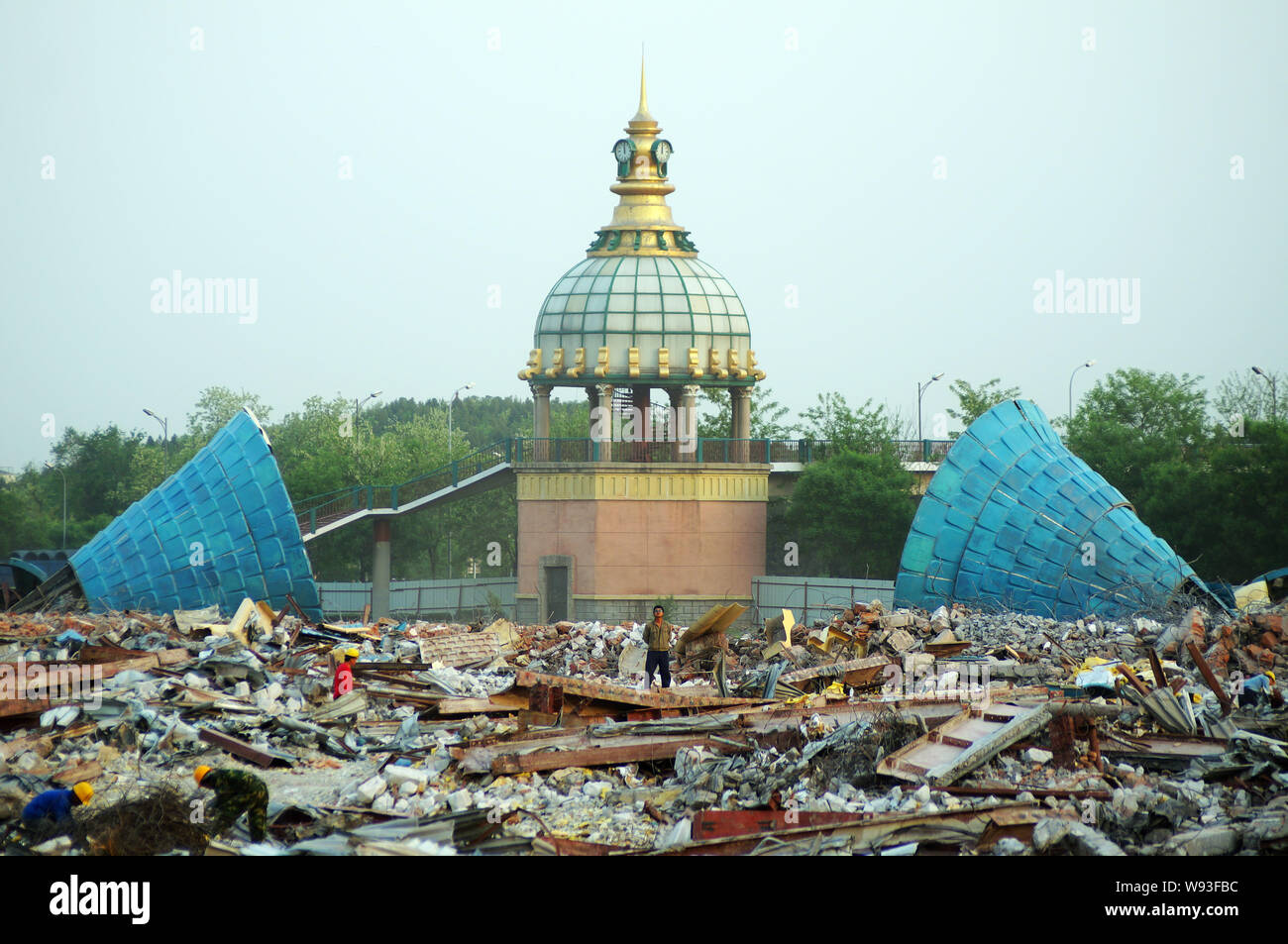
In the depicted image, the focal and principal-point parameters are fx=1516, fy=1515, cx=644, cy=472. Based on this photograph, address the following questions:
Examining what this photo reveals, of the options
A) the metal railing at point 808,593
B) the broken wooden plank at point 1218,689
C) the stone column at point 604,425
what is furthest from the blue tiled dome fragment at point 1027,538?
the stone column at point 604,425

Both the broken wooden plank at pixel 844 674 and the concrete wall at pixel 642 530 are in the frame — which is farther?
the concrete wall at pixel 642 530

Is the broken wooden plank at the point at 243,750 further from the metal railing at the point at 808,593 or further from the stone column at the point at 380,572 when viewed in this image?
the stone column at the point at 380,572

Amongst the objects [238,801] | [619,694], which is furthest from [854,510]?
[238,801]

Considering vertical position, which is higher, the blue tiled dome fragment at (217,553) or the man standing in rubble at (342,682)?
the blue tiled dome fragment at (217,553)

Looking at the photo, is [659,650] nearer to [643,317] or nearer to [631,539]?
[631,539]

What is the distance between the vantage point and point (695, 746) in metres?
16.1

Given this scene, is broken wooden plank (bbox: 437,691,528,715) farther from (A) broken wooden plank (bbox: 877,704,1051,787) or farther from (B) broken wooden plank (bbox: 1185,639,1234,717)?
(B) broken wooden plank (bbox: 1185,639,1234,717)

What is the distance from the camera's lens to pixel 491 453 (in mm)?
48188

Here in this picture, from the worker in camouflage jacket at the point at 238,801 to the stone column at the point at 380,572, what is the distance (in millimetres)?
31491

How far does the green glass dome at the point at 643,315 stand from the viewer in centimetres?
4441

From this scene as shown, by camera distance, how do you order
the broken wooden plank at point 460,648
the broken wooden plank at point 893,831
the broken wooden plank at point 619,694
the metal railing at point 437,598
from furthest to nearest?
Answer: the metal railing at point 437,598 → the broken wooden plank at point 460,648 → the broken wooden plank at point 619,694 → the broken wooden plank at point 893,831
